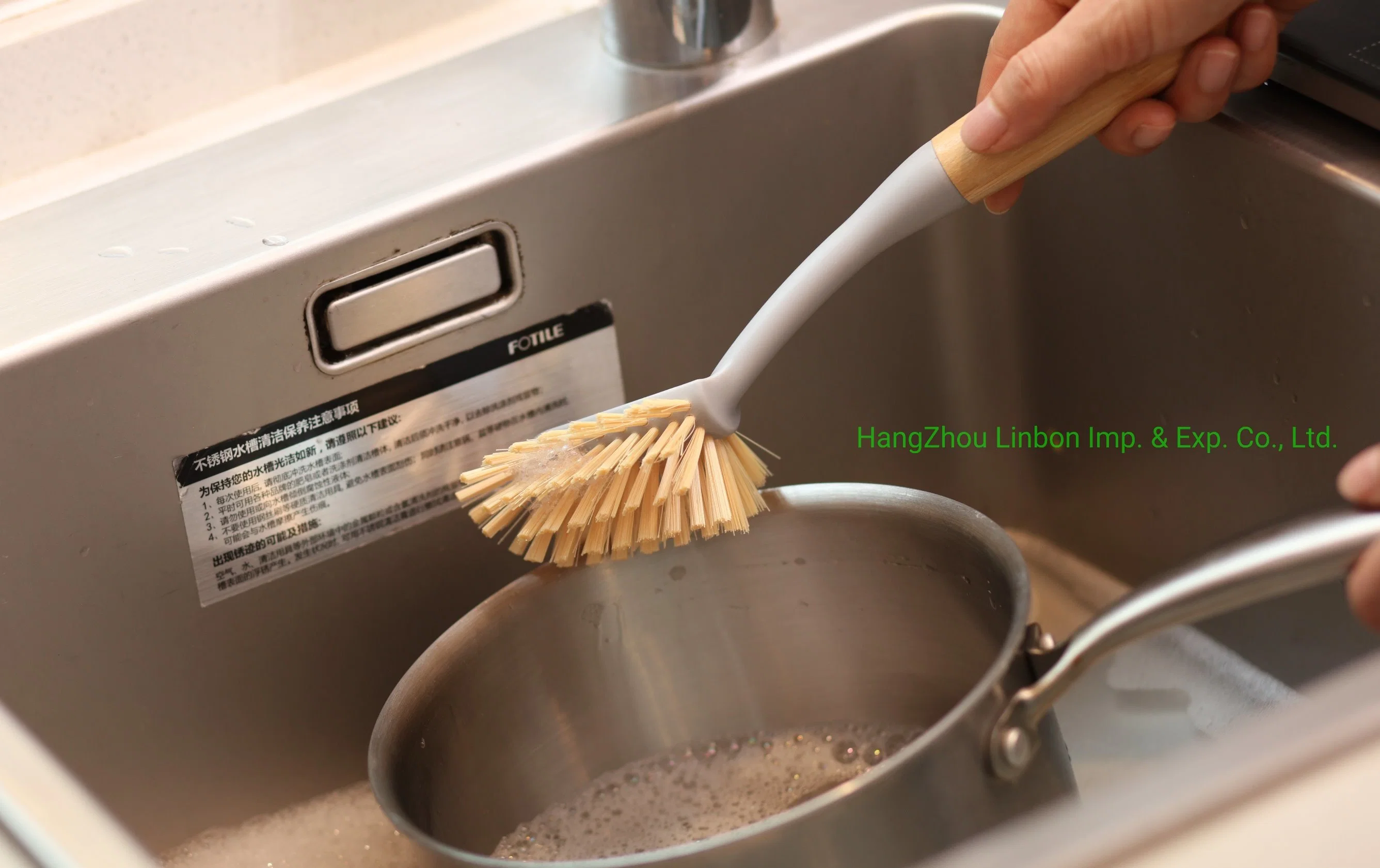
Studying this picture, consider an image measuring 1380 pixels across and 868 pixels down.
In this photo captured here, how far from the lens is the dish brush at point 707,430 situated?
526 mm

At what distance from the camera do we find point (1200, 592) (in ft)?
1.23

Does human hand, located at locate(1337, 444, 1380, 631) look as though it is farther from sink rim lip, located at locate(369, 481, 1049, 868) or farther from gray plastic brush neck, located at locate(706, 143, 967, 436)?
gray plastic brush neck, located at locate(706, 143, 967, 436)

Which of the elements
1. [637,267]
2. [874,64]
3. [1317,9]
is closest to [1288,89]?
[1317,9]

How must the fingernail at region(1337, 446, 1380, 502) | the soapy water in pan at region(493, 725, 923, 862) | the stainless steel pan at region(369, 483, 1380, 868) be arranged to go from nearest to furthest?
1. the fingernail at region(1337, 446, 1380, 502)
2. the stainless steel pan at region(369, 483, 1380, 868)
3. the soapy water in pan at region(493, 725, 923, 862)

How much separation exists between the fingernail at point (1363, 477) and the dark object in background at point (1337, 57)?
9.5 inches

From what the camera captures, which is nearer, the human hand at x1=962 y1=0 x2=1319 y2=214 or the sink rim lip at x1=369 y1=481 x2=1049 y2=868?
the sink rim lip at x1=369 y1=481 x2=1049 y2=868

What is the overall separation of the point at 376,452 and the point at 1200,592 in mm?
357

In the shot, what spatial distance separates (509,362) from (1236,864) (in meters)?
0.41

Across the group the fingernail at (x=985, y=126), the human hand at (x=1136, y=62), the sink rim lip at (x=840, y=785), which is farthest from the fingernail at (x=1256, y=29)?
the sink rim lip at (x=840, y=785)

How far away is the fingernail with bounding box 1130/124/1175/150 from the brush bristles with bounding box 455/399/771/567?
0.20 m

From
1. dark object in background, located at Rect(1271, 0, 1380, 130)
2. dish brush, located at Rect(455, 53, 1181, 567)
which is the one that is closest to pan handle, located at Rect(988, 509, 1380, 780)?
dish brush, located at Rect(455, 53, 1181, 567)

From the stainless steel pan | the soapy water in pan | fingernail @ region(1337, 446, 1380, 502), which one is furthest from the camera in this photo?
the soapy water in pan

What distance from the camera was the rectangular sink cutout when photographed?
57cm

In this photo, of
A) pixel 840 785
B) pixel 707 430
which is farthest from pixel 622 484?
pixel 840 785
